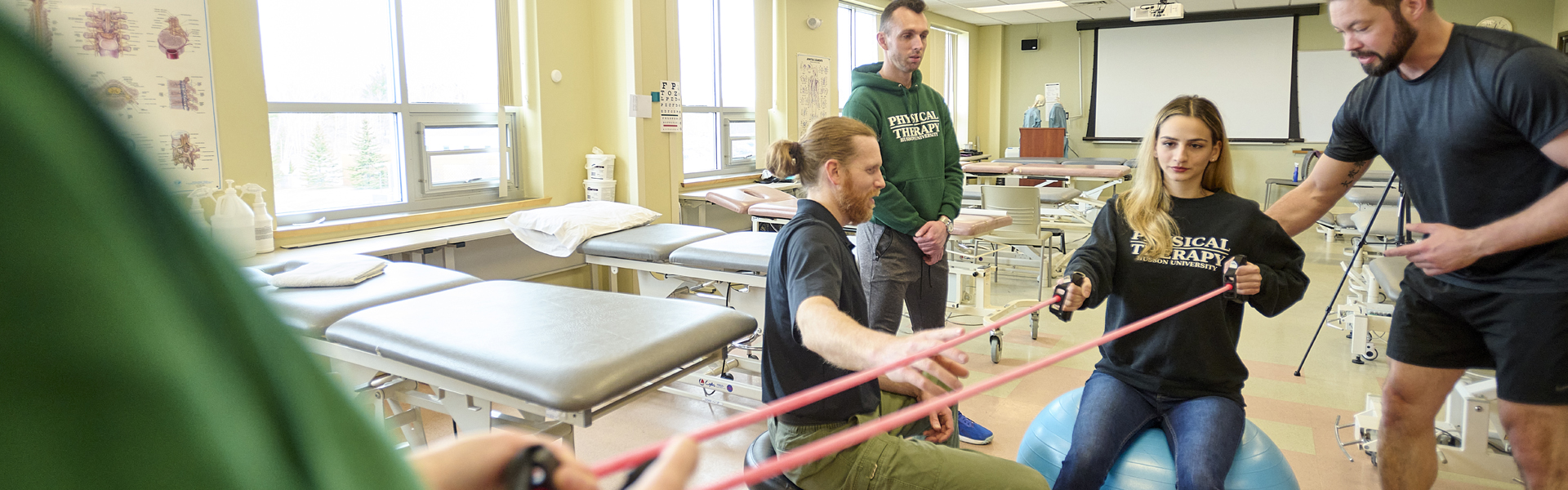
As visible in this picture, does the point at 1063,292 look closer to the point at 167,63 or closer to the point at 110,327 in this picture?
the point at 110,327

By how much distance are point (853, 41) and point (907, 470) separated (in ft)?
26.4

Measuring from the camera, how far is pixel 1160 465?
1.78 m

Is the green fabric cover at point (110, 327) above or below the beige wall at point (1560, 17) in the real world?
below

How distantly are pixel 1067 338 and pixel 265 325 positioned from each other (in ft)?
15.2

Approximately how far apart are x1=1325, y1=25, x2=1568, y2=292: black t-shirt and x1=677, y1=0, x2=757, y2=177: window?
495 centimetres

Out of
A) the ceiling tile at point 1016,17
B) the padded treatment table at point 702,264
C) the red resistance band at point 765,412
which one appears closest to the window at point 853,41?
the ceiling tile at point 1016,17

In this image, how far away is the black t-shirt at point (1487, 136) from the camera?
1.66m

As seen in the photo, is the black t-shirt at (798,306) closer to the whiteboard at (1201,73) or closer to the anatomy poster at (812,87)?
the anatomy poster at (812,87)

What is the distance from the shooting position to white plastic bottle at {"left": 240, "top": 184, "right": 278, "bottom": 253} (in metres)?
3.29

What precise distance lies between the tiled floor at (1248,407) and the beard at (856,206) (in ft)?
3.67

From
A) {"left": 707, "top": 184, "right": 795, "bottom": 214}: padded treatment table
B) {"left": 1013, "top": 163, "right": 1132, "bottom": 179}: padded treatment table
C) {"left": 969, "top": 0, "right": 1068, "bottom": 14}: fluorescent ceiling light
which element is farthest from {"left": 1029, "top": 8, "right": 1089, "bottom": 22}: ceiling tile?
{"left": 707, "top": 184, "right": 795, "bottom": 214}: padded treatment table

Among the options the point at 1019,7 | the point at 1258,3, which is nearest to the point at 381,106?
the point at 1019,7

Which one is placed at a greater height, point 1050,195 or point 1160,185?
point 1160,185

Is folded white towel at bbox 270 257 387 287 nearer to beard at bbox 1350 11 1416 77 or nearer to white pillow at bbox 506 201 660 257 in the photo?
white pillow at bbox 506 201 660 257
